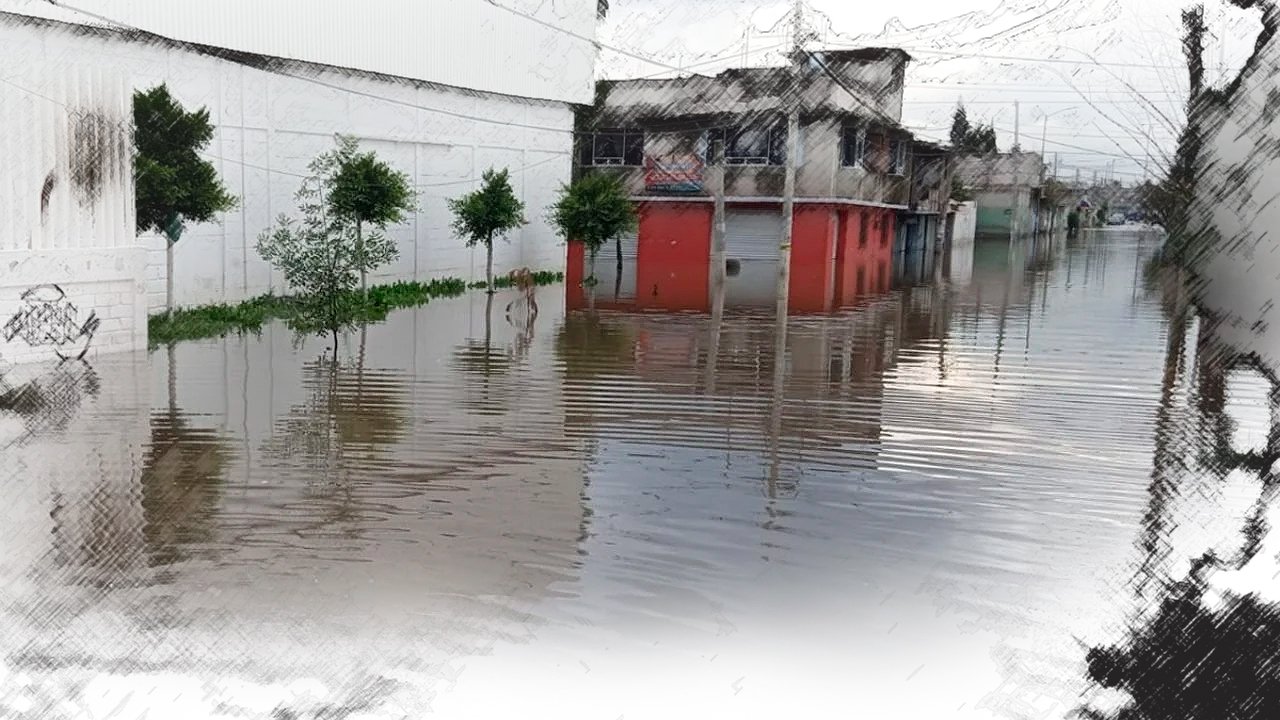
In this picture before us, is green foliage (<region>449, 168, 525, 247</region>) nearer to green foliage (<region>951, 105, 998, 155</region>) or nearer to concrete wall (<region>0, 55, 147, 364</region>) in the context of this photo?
concrete wall (<region>0, 55, 147, 364</region>)

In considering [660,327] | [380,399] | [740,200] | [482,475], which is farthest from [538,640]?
[740,200]

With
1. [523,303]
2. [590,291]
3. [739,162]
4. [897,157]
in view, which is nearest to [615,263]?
[739,162]

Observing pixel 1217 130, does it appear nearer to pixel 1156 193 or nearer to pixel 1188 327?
pixel 1156 193

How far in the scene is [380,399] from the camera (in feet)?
37.0

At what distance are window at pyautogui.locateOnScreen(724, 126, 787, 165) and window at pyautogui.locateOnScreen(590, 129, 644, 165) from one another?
108 inches

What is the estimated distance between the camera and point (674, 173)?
33.5 m

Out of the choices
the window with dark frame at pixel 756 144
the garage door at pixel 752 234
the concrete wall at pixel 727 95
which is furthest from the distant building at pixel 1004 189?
the window with dark frame at pixel 756 144

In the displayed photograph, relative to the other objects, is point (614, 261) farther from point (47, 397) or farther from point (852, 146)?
point (47, 397)

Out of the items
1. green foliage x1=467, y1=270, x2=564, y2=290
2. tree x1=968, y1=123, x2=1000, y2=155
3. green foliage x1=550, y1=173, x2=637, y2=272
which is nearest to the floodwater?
green foliage x1=467, y1=270, x2=564, y2=290

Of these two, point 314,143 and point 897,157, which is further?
point 897,157

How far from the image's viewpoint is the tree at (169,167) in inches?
654

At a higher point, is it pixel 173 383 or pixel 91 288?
pixel 91 288

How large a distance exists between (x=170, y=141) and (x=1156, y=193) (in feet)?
44.2

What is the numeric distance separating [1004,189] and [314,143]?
51425 mm
